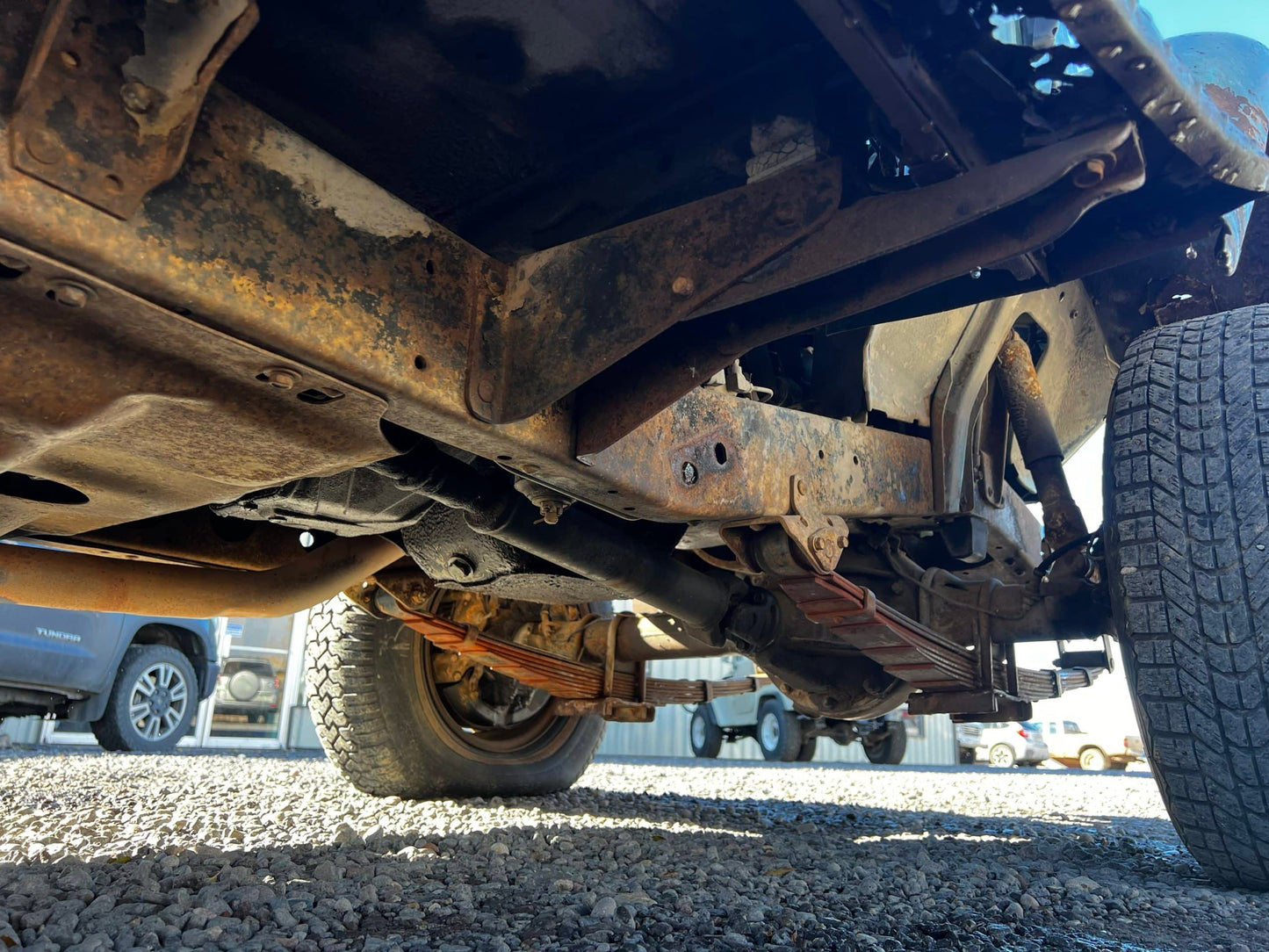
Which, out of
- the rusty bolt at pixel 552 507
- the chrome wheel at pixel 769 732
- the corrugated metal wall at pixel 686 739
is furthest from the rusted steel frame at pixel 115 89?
the corrugated metal wall at pixel 686 739

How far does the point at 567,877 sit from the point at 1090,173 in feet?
5.07

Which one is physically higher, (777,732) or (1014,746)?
(777,732)

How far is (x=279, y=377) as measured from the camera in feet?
3.28

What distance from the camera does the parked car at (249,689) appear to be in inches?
386

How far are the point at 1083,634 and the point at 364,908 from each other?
176 cm

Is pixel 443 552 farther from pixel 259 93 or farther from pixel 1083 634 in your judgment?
pixel 1083 634

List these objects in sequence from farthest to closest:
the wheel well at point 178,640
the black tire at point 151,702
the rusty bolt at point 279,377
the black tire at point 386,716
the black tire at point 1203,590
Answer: the wheel well at point 178,640 → the black tire at point 151,702 → the black tire at point 386,716 → the black tire at point 1203,590 → the rusty bolt at point 279,377

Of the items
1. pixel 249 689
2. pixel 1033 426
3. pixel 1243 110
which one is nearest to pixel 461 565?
pixel 1033 426

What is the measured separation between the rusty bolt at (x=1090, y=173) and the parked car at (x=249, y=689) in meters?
10.2

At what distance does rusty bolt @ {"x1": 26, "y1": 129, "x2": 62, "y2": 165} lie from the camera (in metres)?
0.76

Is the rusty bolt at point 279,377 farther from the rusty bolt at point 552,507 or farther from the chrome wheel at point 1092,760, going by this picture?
the chrome wheel at point 1092,760

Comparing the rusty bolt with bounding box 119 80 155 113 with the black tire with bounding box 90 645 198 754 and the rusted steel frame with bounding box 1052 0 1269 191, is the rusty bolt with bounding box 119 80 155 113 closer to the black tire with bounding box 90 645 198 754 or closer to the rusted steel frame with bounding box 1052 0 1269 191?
the rusted steel frame with bounding box 1052 0 1269 191

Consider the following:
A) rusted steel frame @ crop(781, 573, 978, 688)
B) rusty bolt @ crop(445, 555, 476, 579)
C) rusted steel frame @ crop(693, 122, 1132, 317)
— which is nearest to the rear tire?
rusted steel frame @ crop(781, 573, 978, 688)

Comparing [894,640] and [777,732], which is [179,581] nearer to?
[894,640]
